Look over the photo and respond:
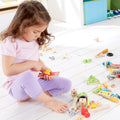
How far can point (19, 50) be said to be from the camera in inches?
36.8

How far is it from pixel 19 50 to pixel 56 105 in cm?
32

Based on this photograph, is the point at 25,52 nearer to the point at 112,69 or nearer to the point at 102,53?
the point at 112,69

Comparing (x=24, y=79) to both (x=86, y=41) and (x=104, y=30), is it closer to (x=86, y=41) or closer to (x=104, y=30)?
(x=86, y=41)

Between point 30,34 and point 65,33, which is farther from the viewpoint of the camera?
point 65,33

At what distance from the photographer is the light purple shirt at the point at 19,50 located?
89cm

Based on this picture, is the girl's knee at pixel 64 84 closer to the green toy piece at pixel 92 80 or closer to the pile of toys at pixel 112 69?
the green toy piece at pixel 92 80

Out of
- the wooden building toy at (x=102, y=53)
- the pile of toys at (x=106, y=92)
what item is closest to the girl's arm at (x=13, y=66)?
the pile of toys at (x=106, y=92)

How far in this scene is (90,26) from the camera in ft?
7.91

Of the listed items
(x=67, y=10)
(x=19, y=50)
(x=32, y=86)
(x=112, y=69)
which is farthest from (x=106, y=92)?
(x=67, y=10)

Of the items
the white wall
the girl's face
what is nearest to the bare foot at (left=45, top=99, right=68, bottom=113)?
the girl's face

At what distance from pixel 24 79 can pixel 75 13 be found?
179 cm

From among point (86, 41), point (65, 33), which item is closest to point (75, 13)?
point (65, 33)

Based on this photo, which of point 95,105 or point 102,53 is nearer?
point 95,105

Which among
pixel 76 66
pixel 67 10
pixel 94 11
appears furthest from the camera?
pixel 67 10
